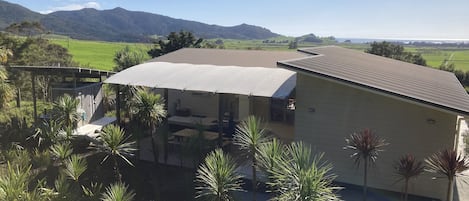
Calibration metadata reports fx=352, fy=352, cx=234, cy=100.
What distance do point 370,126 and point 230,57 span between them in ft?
42.0

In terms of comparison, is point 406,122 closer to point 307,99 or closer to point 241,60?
point 307,99

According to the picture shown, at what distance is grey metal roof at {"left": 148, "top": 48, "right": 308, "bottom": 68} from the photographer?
21.1 metres

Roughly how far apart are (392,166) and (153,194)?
8690mm

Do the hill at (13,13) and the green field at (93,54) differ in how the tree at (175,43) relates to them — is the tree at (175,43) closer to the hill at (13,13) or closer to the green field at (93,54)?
the green field at (93,54)

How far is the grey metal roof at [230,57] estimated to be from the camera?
69.3ft

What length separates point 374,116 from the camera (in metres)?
12.4

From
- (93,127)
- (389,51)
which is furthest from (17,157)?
(389,51)

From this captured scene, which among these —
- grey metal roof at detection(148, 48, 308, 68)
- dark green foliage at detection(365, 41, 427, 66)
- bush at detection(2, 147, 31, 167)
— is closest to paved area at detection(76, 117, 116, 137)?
bush at detection(2, 147, 31, 167)

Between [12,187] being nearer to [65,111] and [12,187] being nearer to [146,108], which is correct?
[146,108]

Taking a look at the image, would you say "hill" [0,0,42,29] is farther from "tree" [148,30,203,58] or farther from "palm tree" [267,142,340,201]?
"palm tree" [267,142,340,201]

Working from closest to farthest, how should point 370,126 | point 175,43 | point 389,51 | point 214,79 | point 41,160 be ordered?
point 370,126 < point 41,160 < point 214,79 < point 175,43 < point 389,51

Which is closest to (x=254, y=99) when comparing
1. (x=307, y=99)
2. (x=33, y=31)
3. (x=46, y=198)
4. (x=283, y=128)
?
(x=283, y=128)

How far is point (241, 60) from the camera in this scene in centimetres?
2227

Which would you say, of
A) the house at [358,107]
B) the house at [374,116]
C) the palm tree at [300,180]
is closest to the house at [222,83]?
the house at [358,107]
